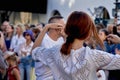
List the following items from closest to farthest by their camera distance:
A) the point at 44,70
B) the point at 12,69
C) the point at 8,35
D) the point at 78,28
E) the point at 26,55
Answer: the point at 78,28 < the point at 44,70 < the point at 12,69 < the point at 26,55 < the point at 8,35

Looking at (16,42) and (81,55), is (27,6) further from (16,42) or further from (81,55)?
(81,55)

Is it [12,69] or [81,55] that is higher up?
[81,55]

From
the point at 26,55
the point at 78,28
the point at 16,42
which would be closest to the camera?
→ the point at 78,28

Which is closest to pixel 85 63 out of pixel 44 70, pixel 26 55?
pixel 44 70

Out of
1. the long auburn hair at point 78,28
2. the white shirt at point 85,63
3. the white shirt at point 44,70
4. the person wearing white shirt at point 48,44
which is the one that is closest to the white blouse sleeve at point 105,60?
the white shirt at point 85,63

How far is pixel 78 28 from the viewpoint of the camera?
303 centimetres

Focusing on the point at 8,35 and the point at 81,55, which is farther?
the point at 8,35

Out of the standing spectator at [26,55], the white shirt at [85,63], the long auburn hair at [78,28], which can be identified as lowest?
the standing spectator at [26,55]

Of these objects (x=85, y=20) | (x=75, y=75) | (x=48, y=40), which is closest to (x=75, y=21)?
(x=85, y=20)

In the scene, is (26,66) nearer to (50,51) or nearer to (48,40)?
(48,40)

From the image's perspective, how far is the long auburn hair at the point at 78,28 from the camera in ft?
9.95

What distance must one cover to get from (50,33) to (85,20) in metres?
1.62

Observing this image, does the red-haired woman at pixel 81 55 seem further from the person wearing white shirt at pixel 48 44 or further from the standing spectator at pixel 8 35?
the standing spectator at pixel 8 35

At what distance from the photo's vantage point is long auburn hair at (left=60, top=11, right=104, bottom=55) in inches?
119
